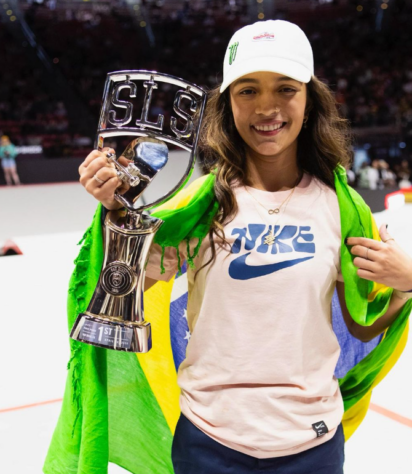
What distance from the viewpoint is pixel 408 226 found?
6133mm

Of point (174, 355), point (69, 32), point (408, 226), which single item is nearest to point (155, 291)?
point (174, 355)

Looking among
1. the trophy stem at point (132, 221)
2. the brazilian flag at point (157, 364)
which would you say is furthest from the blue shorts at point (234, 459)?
the trophy stem at point (132, 221)

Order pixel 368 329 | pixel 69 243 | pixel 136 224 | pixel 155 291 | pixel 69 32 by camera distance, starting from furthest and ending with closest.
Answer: pixel 69 32
pixel 69 243
pixel 155 291
pixel 368 329
pixel 136 224

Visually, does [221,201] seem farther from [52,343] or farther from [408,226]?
[408,226]

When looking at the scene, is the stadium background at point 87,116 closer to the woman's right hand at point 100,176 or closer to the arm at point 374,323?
the arm at point 374,323

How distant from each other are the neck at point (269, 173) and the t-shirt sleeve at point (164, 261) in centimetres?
21

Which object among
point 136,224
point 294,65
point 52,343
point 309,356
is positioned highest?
point 294,65

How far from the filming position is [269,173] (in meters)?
1.19

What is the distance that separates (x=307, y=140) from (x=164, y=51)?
1990cm

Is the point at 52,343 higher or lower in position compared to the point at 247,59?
lower

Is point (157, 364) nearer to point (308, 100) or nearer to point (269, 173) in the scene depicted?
point (269, 173)

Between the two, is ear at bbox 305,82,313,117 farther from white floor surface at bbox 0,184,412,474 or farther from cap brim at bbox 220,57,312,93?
white floor surface at bbox 0,184,412,474

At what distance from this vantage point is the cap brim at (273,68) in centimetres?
105

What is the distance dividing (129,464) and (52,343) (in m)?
1.84
